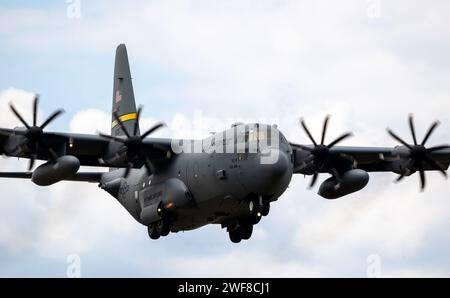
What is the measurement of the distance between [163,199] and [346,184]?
30.2 ft

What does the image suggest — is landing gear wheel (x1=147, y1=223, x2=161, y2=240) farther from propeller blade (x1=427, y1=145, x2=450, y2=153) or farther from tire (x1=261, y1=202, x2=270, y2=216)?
propeller blade (x1=427, y1=145, x2=450, y2=153)

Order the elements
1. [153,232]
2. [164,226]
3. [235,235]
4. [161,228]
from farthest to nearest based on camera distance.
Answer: [235,235]
[153,232]
[161,228]
[164,226]

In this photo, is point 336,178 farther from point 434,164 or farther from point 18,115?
point 18,115

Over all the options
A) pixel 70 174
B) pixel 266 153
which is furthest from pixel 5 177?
pixel 266 153

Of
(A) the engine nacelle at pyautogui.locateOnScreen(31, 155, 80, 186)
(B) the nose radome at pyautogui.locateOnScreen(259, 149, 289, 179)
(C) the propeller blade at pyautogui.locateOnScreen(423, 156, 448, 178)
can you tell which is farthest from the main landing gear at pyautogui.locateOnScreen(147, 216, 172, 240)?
(C) the propeller blade at pyautogui.locateOnScreen(423, 156, 448, 178)

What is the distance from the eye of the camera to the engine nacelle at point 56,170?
136ft

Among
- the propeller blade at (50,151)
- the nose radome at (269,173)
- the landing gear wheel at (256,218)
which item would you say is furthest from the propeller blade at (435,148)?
the propeller blade at (50,151)

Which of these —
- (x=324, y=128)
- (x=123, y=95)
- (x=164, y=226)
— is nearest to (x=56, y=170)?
(x=164, y=226)

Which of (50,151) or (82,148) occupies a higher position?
(82,148)

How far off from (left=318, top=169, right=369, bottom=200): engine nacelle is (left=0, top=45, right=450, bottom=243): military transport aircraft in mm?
50

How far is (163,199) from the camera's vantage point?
4519 cm

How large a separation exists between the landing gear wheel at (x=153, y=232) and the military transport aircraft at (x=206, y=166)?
6cm
